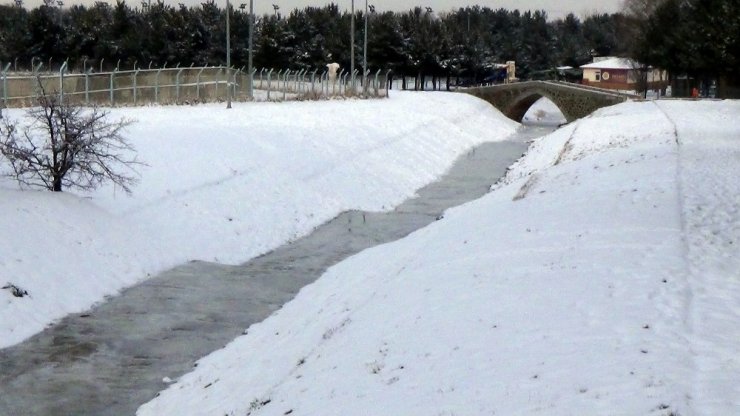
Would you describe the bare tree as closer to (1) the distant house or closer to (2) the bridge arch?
(2) the bridge arch

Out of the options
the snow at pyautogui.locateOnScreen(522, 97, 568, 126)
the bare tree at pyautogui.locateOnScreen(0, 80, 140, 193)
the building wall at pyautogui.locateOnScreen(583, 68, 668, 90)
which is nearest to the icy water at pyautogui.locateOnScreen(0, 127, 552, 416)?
the bare tree at pyautogui.locateOnScreen(0, 80, 140, 193)

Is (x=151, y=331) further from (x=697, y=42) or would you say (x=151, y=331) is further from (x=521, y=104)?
(x=521, y=104)

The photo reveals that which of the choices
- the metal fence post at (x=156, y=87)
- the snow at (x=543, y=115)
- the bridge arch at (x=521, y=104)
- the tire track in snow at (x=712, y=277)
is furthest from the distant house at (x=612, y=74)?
→ the tire track in snow at (x=712, y=277)

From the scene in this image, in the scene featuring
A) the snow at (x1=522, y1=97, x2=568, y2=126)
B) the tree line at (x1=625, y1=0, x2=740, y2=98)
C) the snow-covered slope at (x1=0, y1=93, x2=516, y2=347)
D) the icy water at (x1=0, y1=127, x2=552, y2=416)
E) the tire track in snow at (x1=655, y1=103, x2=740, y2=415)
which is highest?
the tree line at (x1=625, y1=0, x2=740, y2=98)

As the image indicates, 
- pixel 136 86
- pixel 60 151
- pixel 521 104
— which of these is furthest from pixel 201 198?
pixel 521 104

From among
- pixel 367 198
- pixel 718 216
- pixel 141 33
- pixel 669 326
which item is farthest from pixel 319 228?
pixel 141 33

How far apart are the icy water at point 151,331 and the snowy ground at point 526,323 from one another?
1.74 ft

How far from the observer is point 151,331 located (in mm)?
16828

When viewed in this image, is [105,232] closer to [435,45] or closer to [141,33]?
[141,33]

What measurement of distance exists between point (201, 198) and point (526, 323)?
646 inches

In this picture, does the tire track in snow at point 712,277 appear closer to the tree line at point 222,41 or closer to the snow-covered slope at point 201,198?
the snow-covered slope at point 201,198

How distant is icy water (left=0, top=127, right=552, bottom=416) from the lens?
13.6m

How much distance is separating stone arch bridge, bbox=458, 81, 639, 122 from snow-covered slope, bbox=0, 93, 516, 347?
28761 millimetres

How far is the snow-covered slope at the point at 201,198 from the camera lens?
735 inches
